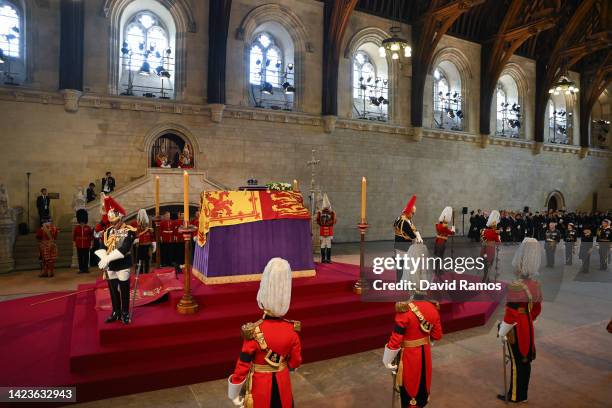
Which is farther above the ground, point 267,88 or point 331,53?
point 331,53

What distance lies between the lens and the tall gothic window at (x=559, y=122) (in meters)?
24.0

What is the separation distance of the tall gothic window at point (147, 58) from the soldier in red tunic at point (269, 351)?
12.3m

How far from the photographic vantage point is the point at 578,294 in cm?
854

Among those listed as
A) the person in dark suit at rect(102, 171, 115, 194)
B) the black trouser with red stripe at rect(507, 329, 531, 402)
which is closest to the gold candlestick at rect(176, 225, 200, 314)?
the black trouser with red stripe at rect(507, 329, 531, 402)

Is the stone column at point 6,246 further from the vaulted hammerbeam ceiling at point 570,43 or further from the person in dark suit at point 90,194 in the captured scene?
the vaulted hammerbeam ceiling at point 570,43

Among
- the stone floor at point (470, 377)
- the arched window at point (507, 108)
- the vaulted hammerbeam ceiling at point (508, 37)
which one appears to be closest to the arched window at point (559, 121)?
the arched window at point (507, 108)

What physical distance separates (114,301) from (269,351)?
2.86m

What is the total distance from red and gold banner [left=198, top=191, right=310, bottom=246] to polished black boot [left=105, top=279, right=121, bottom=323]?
1468mm

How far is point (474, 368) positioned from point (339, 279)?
2.25 meters

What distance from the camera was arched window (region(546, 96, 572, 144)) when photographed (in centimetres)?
2405

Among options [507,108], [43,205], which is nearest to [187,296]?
[43,205]

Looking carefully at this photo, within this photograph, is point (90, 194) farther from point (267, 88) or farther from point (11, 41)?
point (267, 88)

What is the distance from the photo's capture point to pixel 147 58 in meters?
13.6

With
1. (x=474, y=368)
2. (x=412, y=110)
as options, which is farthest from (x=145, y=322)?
(x=412, y=110)
